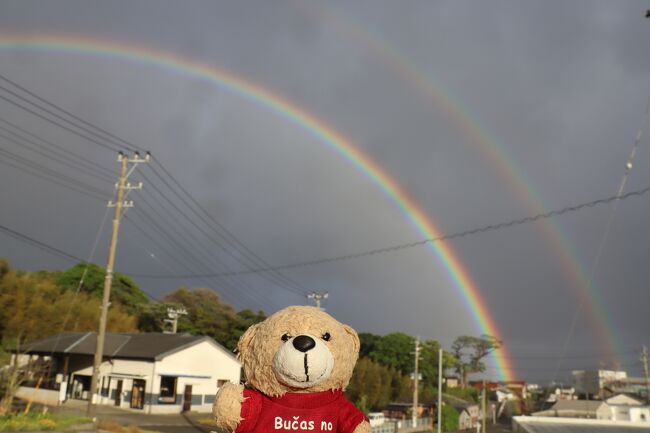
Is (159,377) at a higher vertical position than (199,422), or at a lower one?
higher

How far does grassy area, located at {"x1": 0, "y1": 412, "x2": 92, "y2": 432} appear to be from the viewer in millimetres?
17719

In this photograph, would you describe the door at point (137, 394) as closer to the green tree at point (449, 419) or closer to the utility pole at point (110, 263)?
the utility pole at point (110, 263)

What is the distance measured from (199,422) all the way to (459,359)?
243 ft

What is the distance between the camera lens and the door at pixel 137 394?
31719 mm

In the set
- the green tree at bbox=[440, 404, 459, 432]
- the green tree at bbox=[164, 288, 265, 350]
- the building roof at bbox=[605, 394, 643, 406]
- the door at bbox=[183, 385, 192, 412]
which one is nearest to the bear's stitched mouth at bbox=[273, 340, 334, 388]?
the door at bbox=[183, 385, 192, 412]

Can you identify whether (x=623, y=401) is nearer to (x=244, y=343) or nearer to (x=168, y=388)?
(x=168, y=388)

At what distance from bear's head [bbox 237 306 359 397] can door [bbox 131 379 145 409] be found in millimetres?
30410

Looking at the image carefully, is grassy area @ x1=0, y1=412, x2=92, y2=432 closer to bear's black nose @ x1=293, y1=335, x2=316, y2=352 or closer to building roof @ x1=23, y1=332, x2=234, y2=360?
building roof @ x1=23, y1=332, x2=234, y2=360

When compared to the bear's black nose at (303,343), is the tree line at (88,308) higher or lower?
higher

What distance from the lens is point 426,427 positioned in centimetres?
4769

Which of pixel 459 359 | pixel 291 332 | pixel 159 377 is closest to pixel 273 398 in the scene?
pixel 291 332

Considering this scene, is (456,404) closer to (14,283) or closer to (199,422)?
(199,422)

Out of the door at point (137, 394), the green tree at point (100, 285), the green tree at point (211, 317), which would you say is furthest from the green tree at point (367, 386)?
the green tree at point (100, 285)

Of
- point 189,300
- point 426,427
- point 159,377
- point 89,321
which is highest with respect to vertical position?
point 189,300
